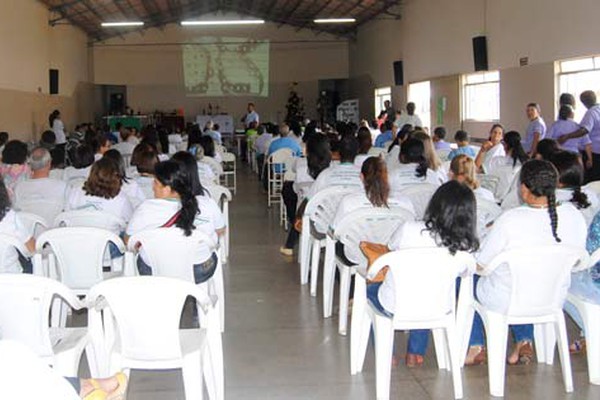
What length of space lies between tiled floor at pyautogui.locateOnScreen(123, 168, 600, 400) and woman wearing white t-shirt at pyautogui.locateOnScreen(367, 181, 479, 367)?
46 cm

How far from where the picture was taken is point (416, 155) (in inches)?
211

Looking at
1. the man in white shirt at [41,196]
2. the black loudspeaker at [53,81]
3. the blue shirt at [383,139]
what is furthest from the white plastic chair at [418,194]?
the black loudspeaker at [53,81]

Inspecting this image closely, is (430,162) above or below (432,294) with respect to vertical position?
above

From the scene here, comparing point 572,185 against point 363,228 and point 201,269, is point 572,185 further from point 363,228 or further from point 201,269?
point 201,269

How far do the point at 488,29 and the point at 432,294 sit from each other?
9.48m

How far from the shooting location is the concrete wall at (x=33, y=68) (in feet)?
44.3

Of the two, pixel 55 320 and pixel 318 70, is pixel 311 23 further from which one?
pixel 55 320

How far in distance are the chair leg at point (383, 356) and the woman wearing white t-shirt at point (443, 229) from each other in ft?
0.19

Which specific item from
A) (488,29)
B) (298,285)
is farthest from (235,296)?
(488,29)

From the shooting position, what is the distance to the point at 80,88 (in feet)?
67.5

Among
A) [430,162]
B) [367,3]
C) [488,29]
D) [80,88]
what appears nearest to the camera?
[430,162]

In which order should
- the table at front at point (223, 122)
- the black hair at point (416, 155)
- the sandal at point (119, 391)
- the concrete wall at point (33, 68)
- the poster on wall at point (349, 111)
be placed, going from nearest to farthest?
the sandal at point (119, 391) → the black hair at point (416, 155) → the concrete wall at point (33, 68) → the poster on wall at point (349, 111) → the table at front at point (223, 122)

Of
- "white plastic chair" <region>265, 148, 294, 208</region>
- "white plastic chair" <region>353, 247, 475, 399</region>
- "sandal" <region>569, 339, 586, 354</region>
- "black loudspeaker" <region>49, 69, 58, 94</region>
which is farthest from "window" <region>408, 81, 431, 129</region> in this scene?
"white plastic chair" <region>353, 247, 475, 399</region>

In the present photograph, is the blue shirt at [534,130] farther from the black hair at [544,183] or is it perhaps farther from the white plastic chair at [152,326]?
the white plastic chair at [152,326]
